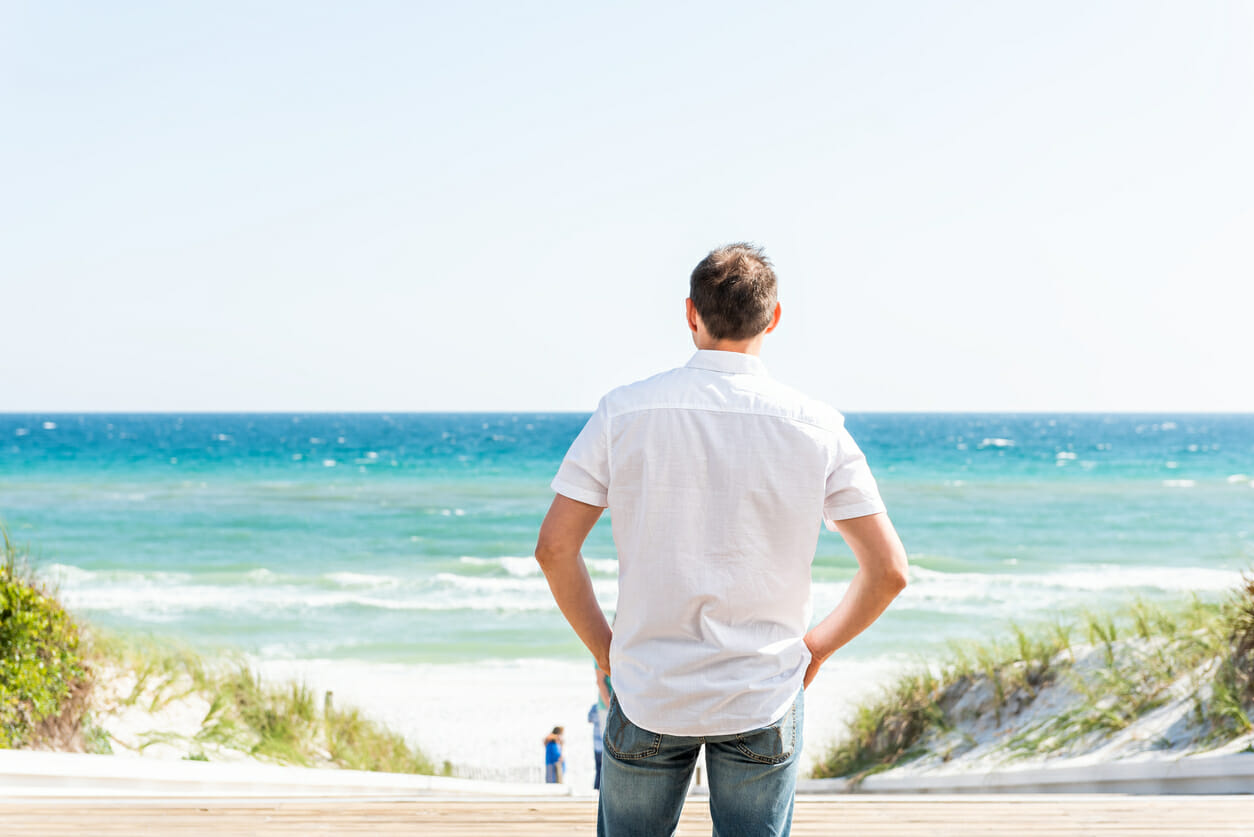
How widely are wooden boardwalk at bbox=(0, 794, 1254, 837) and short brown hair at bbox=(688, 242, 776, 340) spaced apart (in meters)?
1.72

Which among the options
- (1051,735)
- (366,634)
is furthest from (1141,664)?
(366,634)

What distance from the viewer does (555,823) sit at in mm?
2688

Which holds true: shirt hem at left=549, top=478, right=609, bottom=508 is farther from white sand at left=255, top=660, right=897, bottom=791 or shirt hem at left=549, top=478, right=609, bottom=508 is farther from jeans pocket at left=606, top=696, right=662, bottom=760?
white sand at left=255, top=660, right=897, bottom=791

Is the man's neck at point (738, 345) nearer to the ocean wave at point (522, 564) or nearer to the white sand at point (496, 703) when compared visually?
the white sand at point (496, 703)

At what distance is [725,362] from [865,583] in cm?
46

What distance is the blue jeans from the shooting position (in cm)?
153

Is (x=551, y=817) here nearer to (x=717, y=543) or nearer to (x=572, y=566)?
(x=572, y=566)

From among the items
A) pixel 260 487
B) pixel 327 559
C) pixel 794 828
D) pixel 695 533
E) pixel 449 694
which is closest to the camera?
pixel 695 533

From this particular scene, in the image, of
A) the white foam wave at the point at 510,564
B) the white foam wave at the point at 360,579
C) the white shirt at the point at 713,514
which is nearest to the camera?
the white shirt at the point at 713,514

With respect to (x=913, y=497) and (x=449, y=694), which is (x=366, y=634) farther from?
(x=913, y=497)

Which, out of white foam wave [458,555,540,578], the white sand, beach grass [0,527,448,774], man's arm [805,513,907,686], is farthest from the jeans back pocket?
white foam wave [458,555,540,578]

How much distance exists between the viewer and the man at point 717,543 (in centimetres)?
144

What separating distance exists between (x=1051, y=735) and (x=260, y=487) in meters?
32.5

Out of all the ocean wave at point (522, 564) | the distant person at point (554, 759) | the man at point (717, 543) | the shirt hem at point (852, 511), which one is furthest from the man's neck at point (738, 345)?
the ocean wave at point (522, 564)
